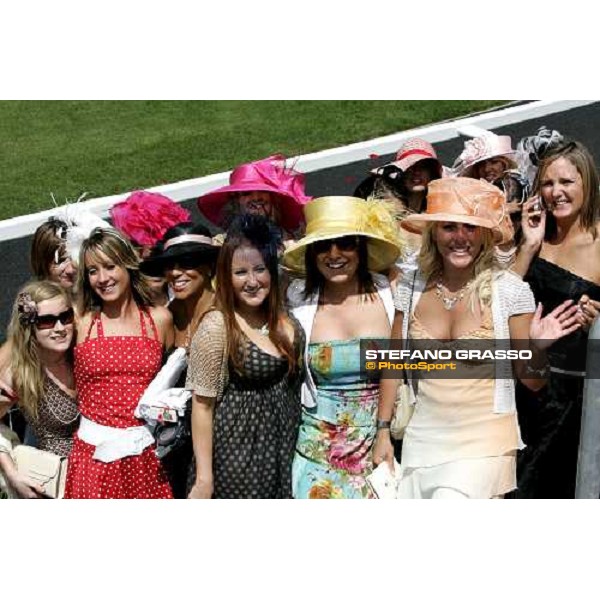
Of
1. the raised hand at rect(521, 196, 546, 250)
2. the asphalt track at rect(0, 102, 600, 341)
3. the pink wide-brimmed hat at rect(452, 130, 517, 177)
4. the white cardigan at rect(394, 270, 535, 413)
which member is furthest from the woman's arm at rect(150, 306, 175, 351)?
the asphalt track at rect(0, 102, 600, 341)

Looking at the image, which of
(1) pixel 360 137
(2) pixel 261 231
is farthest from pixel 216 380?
(1) pixel 360 137

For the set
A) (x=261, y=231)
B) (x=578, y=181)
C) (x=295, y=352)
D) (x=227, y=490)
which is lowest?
(x=227, y=490)

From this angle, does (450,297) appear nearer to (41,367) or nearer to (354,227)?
(354,227)

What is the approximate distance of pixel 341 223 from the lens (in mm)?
4258

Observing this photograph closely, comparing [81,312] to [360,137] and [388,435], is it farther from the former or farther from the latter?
[360,137]

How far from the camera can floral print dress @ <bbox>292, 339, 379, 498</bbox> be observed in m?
4.12

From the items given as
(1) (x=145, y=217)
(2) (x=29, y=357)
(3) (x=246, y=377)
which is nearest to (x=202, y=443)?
(3) (x=246, y=377)

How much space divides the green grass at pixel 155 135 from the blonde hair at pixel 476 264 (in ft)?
17.4

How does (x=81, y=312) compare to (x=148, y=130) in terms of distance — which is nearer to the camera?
(x=81, y=312)

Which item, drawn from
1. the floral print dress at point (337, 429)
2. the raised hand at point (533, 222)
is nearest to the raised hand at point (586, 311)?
the raised hand at point (533, 222)

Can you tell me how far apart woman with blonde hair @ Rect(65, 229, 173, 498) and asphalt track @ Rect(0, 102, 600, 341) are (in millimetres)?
3392

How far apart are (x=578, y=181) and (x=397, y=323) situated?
100 centimetres

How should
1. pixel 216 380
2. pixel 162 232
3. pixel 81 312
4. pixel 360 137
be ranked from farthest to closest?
1. pixel 360 137
2. pixel 162 232
3. pixel 81 312
4. pixel 216 380

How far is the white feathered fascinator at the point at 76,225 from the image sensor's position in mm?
4536
